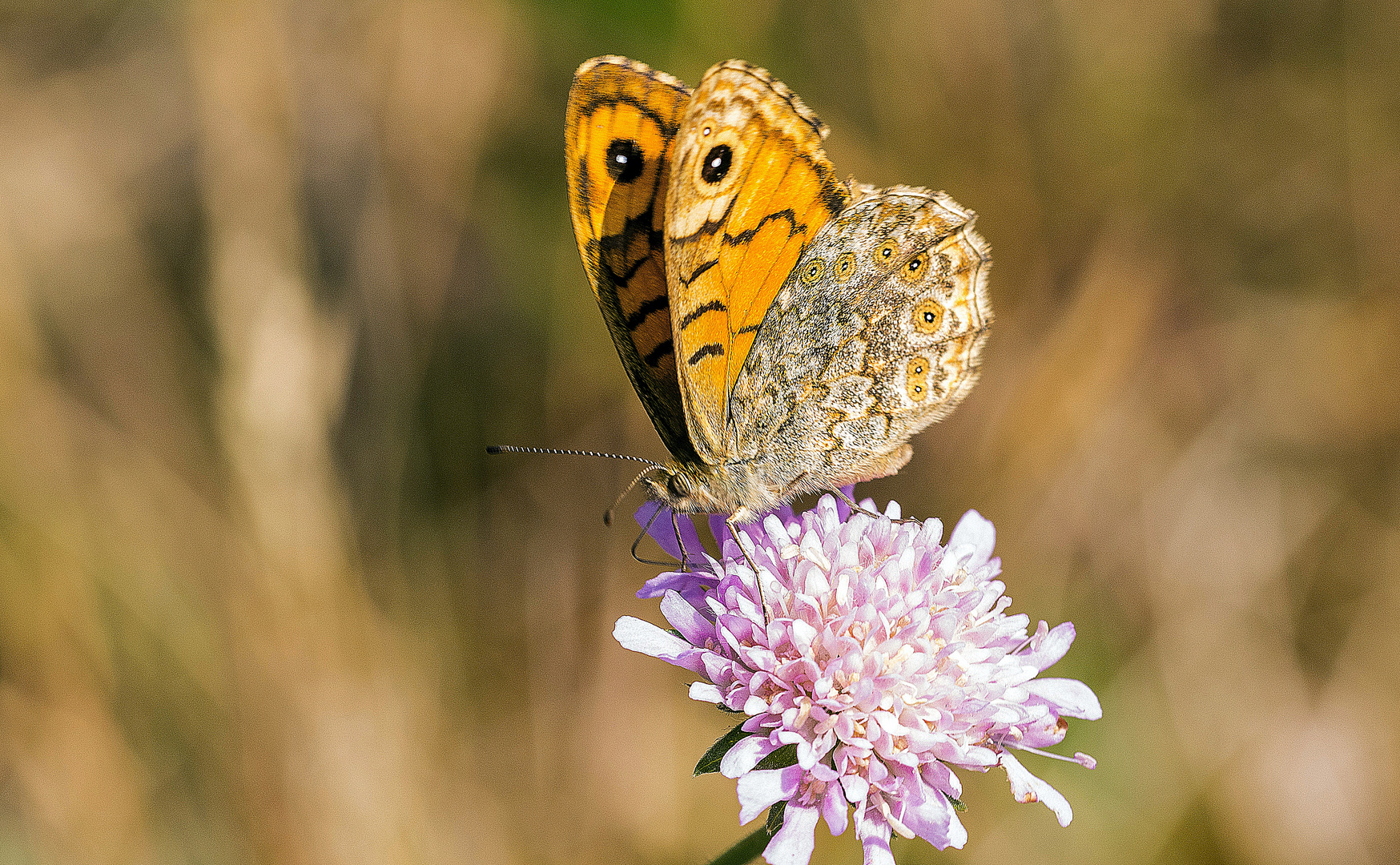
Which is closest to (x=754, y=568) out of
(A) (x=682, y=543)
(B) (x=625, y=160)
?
(A) (x=682, y=543)

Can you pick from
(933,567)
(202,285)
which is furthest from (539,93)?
(933,567)

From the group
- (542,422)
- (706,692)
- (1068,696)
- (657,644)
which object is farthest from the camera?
(542,422)

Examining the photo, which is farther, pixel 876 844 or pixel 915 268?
pixel 915 268

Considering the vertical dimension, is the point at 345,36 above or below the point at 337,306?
above

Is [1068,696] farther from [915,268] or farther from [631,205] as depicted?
[631,205]

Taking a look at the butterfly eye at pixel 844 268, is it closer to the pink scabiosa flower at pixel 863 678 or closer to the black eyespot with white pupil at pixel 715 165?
the black eyespot with white pupil at pixel 715 165

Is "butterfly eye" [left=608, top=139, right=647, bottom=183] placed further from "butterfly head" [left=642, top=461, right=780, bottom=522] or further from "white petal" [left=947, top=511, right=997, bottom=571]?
"white petal" [left=947, top=511, right=997, bottom=571]

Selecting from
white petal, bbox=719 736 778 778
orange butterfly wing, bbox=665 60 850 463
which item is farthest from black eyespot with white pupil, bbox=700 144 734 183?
white petal, bbox=719 736 778 778

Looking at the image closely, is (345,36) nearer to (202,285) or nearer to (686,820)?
(202,285)
